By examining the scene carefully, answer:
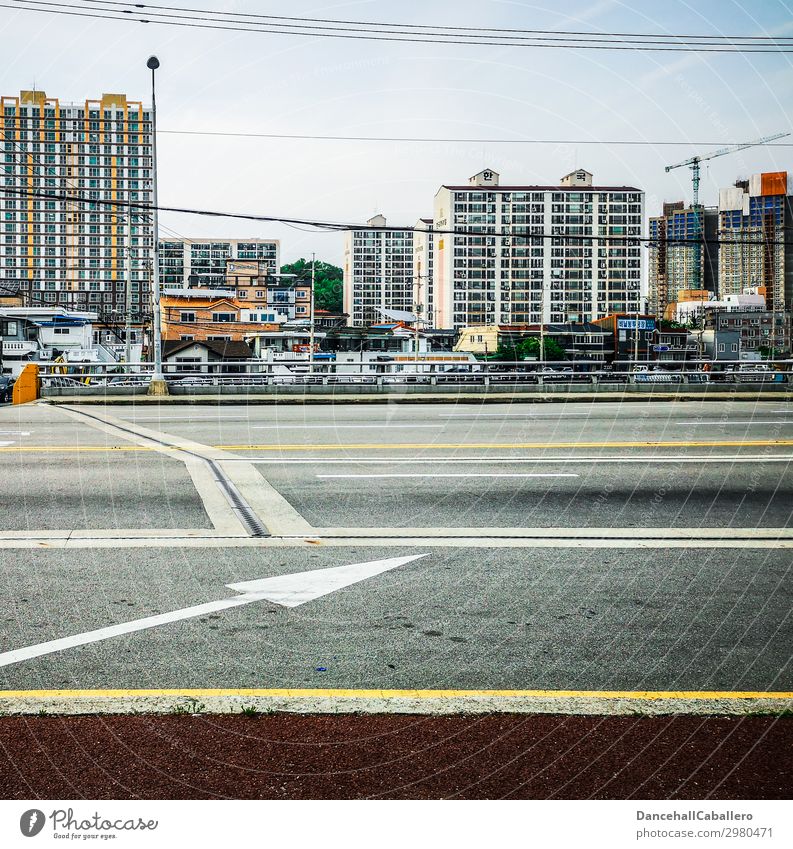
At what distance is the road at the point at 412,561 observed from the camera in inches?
192

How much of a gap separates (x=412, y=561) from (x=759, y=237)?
159ft

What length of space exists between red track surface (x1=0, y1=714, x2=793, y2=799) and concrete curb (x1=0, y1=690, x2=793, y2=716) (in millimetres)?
76

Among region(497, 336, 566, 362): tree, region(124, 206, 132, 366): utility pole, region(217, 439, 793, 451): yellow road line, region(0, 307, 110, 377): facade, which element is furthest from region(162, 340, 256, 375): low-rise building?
region(217, 439, 793, 451): yellow road line

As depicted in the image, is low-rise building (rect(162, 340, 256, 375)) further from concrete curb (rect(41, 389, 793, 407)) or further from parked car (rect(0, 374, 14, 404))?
concrete curb (rect(41, 389, 793, 407))

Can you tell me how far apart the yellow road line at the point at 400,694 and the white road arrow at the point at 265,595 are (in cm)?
69

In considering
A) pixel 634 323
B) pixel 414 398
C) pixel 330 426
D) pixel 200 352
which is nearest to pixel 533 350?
pixel 634 323

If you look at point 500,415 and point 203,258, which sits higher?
point 203,258

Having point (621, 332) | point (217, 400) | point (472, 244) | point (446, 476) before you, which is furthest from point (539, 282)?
point (446, 476)

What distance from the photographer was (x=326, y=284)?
351ft

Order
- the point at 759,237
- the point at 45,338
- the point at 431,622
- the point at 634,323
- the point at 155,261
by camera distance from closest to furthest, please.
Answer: the point at 431,622 < the point at 155,261 < the point at 759,237 < the point at 45,338 < the point at 634,323

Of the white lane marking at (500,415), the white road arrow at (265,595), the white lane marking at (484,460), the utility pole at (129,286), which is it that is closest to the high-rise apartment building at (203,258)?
the utility pole at (129,286)

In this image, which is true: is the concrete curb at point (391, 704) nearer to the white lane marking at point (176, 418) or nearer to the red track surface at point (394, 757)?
the red track surface at point (394, 757)

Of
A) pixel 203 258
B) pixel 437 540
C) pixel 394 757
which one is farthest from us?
pixel 203 258

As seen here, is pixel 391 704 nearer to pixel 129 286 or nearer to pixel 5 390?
pixel 5 390
